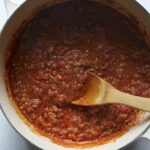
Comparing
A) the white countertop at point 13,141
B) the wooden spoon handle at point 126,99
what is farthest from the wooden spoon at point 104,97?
the white countertop at point 13,141

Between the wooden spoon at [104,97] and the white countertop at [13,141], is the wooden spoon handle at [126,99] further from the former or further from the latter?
the white countertop at [13,141]

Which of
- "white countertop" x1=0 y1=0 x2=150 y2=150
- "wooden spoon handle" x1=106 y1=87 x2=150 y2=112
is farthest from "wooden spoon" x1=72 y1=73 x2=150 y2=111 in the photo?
"white countertop" x1=0 y1=0 x2=150 y2=150

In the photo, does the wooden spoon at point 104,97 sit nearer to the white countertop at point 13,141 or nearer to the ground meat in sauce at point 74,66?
the ground meat in sauce at point 74,66

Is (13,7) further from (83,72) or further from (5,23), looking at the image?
(83,72)

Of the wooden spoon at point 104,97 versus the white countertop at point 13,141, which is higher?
the wooden spoon at point 104,97

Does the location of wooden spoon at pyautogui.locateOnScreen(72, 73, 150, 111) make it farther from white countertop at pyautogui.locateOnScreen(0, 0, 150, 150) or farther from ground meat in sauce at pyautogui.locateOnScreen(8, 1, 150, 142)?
white countertop at pyautogui.locateOnScreen(0, 0, 150, 150)

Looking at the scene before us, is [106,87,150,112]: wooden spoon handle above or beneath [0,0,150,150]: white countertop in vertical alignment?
above

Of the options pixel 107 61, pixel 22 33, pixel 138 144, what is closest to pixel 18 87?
pixel 22 33
